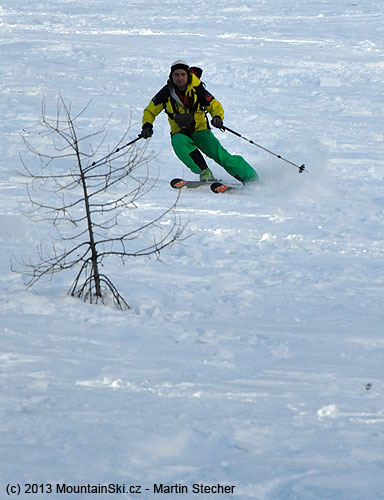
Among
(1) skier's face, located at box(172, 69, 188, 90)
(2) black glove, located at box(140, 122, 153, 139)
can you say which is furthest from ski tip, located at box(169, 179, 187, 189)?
(1) skier's face, located at box(172, 69, 188, 90)

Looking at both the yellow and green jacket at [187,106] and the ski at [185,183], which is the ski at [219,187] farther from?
the yellow and green jacket at [187,106]

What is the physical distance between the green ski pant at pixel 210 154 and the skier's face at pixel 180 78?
2.02 ft

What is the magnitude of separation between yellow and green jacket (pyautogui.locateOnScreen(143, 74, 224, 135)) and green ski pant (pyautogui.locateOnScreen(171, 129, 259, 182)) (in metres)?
0.13

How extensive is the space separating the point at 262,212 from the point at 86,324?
141 inches

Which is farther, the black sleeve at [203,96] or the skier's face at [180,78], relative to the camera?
the black sleeve at [203,96]

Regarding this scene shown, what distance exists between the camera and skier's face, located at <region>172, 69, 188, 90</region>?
27.8ft

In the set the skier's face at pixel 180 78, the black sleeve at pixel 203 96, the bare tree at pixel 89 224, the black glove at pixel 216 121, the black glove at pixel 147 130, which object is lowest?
the bare tree at pixel 89 224

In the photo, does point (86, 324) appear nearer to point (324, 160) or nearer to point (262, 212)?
point (262, 212)

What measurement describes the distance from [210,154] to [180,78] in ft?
3.22

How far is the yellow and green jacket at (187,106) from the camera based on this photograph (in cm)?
870

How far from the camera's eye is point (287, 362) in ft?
14.6

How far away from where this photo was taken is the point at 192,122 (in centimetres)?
898

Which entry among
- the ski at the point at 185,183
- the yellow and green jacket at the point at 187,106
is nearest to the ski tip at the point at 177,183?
the ski at the point at 185,183

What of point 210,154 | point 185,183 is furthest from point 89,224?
point 210,154
